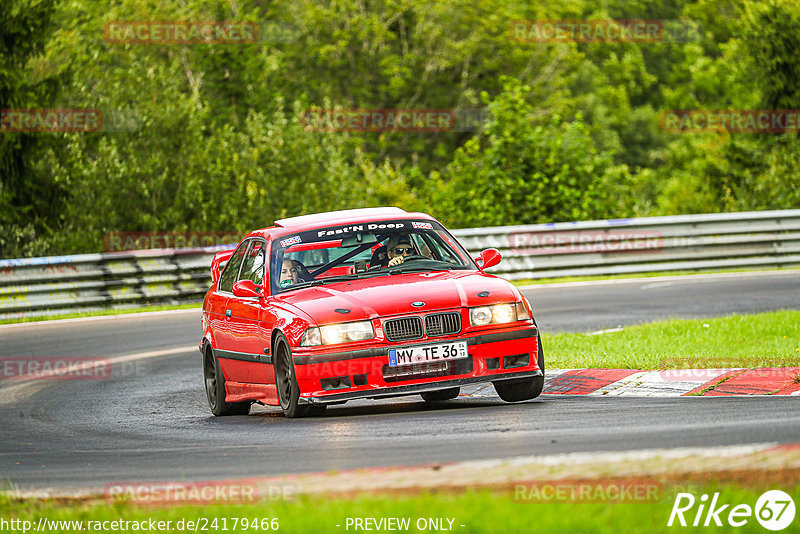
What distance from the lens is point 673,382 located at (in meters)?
9.83

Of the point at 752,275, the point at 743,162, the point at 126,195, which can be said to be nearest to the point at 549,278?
the point at 752,275

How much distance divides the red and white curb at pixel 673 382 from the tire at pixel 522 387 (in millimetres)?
634

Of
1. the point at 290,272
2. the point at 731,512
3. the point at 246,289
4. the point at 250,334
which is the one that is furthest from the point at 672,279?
the point at 731,512

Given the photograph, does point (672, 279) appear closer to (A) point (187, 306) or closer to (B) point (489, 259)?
(A) point (187, 306)

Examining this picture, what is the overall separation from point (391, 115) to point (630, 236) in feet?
110

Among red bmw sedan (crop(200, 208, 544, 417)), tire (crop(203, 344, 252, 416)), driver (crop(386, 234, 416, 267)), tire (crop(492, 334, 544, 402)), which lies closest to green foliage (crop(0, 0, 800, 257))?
tire (crop(203, 344, 252, 416))

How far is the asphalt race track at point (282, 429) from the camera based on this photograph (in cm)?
660

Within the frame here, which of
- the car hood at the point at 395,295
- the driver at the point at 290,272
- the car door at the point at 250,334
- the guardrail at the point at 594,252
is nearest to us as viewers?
the car hood at the point at 395,295

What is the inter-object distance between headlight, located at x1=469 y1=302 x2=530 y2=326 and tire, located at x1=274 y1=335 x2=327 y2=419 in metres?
1.30

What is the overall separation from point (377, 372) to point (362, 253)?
5.32 feet

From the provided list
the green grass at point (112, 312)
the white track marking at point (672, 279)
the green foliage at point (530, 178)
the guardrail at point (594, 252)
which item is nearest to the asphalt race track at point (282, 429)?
the green grass at point (112, 312)

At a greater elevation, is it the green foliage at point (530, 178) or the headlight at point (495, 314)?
the headlight at point (495, 314)

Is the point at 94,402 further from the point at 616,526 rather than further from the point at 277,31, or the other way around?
the point at 277,31

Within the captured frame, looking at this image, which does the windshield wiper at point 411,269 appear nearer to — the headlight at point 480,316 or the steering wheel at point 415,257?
the steering wheel at point 415,257
